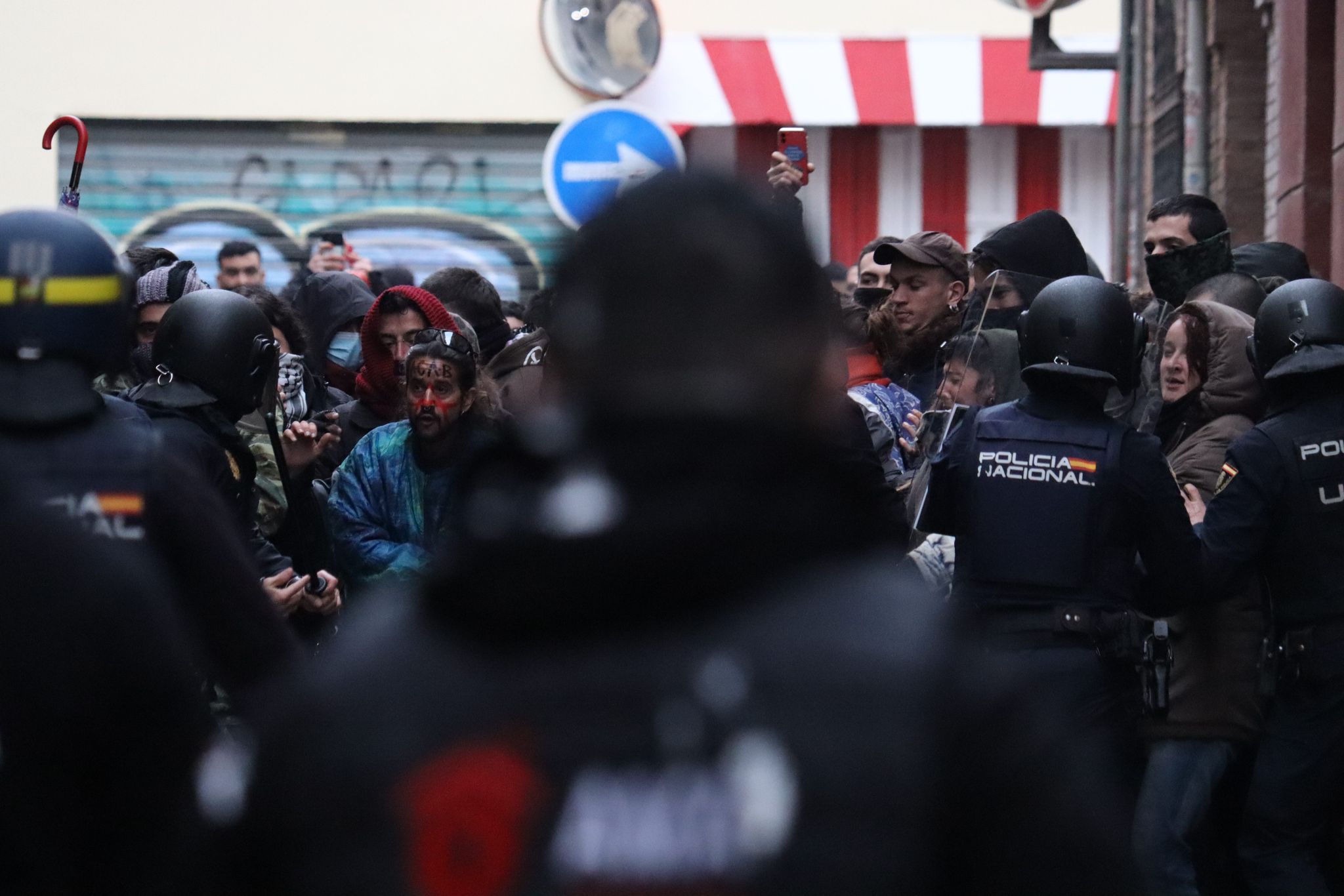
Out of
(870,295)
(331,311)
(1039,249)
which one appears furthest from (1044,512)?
(331,311)

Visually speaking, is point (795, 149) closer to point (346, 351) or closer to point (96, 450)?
point (346, 351)

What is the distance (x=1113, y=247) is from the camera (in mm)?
11414

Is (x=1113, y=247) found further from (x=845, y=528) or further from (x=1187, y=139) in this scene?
(x=845, y=528)

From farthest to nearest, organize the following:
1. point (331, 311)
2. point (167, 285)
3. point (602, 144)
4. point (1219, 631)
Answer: point (602, 144) → point (331, 311) → point (167, 285) → point (1219, 631)

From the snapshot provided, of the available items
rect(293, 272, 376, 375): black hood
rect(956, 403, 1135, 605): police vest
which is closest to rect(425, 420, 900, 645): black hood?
rect(956, 403, 1135, 605): police vest

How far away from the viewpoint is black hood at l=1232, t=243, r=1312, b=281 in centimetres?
709

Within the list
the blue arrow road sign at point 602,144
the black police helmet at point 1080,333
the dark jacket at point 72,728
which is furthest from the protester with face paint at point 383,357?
the dark jacket at point 72,728

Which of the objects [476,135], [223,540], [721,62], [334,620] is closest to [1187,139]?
[721,62]

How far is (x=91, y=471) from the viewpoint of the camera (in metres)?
2.85

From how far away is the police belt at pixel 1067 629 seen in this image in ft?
15.4

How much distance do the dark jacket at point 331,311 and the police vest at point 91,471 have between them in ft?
17.2

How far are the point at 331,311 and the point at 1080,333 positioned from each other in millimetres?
4225

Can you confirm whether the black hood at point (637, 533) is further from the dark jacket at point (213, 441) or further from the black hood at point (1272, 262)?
the black hood at point (1272, 262)

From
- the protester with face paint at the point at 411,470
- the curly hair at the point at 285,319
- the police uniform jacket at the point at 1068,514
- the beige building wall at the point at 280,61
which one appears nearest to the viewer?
the police uniform jacket at the point at 1068,514
